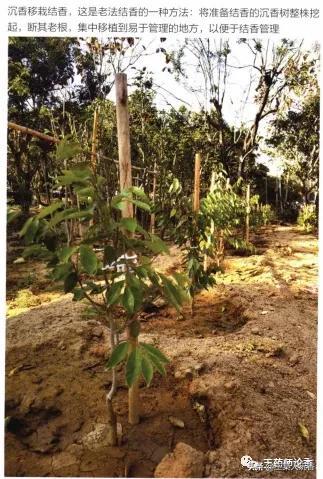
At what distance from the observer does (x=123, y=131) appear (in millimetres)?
1285

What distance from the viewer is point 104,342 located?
202cm

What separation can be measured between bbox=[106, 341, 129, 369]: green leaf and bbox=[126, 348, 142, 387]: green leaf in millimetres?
21

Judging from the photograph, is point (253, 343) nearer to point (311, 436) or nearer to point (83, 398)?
point (311, 436)

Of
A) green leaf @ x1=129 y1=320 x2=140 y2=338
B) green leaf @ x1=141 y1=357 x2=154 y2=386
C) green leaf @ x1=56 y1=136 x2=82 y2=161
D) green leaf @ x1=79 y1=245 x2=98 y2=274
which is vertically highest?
green leaf @ x1=56 y1=136 x2=82 y2=161

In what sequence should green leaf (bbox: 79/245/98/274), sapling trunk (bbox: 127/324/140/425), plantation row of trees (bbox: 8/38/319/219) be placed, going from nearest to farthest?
1. green leaf (bbox: 79/245/98/274)
2. sapling trunk (bbox: 127/324/140/425)
3. plantation row of trees (bbox: 8/38/319/219)

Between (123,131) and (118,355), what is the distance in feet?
2.31

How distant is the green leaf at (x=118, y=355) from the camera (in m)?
1.04

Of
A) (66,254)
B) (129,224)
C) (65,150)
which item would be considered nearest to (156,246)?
(129,224)

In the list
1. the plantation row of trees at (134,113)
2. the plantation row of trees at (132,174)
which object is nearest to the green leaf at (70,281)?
the plantation row of trees at (132,174)

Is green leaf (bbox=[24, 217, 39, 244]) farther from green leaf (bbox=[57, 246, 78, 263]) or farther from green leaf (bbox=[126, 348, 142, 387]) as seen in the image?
green leaf (bbox=[126, 348, 142, 387])

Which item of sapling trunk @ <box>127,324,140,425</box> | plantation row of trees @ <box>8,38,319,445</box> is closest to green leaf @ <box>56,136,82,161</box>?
plantation row of trees @ <box>8,38,319,445</box>

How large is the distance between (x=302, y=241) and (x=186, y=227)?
4.00 m

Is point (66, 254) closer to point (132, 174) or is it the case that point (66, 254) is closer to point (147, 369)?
point (147, 369)

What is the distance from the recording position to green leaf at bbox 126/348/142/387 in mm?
1008
